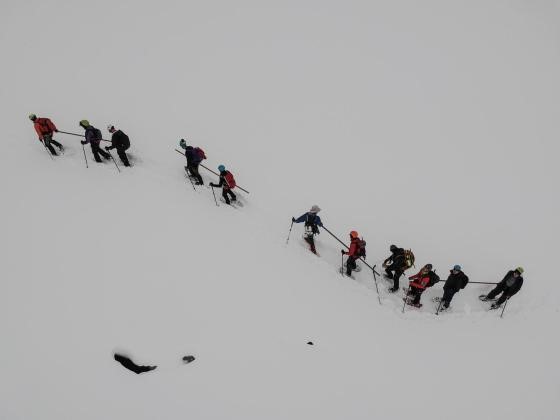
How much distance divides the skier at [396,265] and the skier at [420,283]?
0.42 metres

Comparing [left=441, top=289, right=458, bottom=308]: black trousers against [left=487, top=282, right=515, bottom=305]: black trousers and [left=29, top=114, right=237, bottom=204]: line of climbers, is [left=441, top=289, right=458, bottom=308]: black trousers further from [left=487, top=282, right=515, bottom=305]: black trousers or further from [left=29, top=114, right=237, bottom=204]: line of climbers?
[left=29, top=114, right=237, bottom=204]: line of climbers

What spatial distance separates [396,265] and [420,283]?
86cm

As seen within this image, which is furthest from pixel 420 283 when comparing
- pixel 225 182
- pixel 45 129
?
pixel 45 129

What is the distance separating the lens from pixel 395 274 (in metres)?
10.9

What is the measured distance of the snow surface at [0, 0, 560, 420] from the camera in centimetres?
805

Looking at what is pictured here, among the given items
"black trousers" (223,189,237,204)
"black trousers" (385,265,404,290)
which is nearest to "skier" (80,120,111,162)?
"black trousers" (223,189,237,204)

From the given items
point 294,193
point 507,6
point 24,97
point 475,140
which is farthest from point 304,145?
point 507,6

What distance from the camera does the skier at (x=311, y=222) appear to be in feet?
36.2

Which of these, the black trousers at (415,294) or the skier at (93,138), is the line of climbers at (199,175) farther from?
the black trousers at (415,294)

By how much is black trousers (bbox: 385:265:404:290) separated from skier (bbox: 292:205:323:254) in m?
2.44

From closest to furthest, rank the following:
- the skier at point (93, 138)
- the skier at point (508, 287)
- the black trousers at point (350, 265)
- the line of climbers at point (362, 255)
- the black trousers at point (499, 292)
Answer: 1. the skier at point (508, 287)
2. the line of climbers at point (362, 255)
3. the black trousers at point (499, 292)
4. the black trousers at point (350, 265)
5. the skier at point (93, 138)

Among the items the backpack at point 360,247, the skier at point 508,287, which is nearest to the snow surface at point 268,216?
the skier at point 508,287

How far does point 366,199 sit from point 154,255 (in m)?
8.43

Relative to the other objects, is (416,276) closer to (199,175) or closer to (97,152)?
(199,175)
